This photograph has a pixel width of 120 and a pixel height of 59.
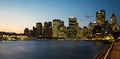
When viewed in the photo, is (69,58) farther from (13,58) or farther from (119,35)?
(119,35)

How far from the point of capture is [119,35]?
159 m

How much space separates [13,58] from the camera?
59938 millimetres

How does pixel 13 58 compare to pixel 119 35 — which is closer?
pixel 13 58

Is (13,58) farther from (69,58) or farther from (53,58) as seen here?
(69,58)

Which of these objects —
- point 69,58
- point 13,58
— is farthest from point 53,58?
point 13,58

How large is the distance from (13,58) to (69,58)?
14068 mm

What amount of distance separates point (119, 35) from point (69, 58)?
10776 cm

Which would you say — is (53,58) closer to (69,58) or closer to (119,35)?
(69,58)

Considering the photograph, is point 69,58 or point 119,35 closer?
point 69,58

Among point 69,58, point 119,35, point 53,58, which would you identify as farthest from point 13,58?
point 119,35

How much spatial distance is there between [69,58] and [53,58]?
4073 mm

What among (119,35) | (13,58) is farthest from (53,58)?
(119,35)

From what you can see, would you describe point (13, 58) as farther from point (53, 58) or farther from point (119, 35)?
point (119, 35)
